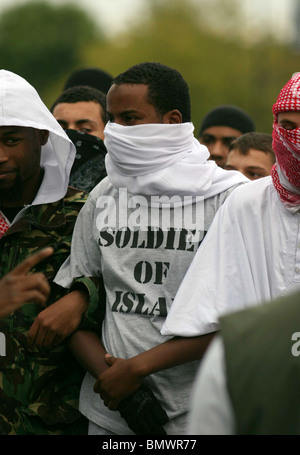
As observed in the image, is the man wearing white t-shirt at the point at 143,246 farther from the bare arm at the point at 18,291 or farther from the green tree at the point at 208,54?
the green tree at the point at 208,54

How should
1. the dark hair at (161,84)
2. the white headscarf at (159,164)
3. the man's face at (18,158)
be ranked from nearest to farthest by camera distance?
the white headscarf at (159,164) → the dark hair at (161,84) → the man's face at (18,158)

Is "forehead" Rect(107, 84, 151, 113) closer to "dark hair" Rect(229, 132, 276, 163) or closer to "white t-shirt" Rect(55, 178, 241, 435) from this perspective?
"white t-shirt" Rect(55, 178, 241, 435)

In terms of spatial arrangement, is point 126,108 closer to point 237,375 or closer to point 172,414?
point 172,414

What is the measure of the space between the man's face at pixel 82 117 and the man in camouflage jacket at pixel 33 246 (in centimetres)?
127

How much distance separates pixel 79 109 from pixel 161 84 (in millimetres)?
1813

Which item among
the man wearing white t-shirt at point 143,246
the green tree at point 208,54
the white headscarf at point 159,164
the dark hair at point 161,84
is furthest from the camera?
the green tree at point 208,54

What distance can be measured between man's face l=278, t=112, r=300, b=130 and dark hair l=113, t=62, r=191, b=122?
0.62m

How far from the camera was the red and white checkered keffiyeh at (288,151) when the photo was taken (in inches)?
138

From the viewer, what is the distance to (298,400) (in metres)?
2.01

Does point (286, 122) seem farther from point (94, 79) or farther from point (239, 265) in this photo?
point (94, 79)

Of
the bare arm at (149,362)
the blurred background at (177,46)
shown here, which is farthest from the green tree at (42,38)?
the bare arm at (149,362)

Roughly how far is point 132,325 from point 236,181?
0.81m

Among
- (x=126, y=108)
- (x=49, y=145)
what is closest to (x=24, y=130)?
(x=49, y=145)

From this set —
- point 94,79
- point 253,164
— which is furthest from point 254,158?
point 94,79
